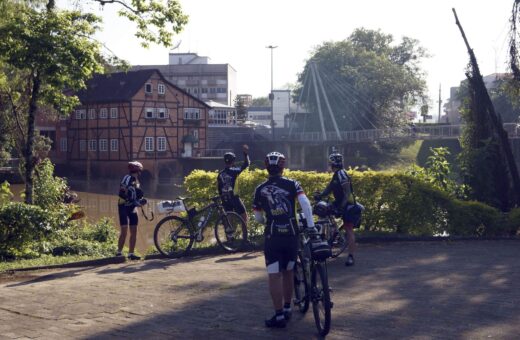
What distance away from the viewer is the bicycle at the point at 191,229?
12.0 meters

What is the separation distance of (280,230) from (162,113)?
58.3 metres

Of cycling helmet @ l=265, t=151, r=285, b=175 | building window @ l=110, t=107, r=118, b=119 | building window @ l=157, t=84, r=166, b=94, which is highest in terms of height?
building window @ l=157, t=84, r=166, b=94

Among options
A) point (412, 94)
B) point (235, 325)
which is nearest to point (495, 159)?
point (235, 325)

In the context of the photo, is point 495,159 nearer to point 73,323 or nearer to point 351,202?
point 351,202

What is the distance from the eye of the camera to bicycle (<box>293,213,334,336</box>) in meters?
6.34

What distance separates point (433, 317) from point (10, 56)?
1044 cm

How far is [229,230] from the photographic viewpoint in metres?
12.3

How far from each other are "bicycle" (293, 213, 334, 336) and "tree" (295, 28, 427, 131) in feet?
223

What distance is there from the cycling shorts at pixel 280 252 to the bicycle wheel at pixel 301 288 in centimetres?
33

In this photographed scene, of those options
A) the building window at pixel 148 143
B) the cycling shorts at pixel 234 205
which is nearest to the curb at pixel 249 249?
the cycling shorts at pixel 234 205

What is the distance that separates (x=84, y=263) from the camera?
36.9 ft

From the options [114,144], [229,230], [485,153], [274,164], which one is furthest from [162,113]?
[274,164]

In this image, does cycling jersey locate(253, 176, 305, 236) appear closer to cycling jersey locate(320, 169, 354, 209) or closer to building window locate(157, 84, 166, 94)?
cycling jersey locate(320, 169, 354, 209)

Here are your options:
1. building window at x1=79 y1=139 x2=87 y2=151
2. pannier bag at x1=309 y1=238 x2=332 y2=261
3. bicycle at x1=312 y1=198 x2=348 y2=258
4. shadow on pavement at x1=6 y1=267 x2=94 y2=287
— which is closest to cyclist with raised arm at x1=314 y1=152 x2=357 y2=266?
bicycle at x1=312 y1=198 x2=348 y2=258
